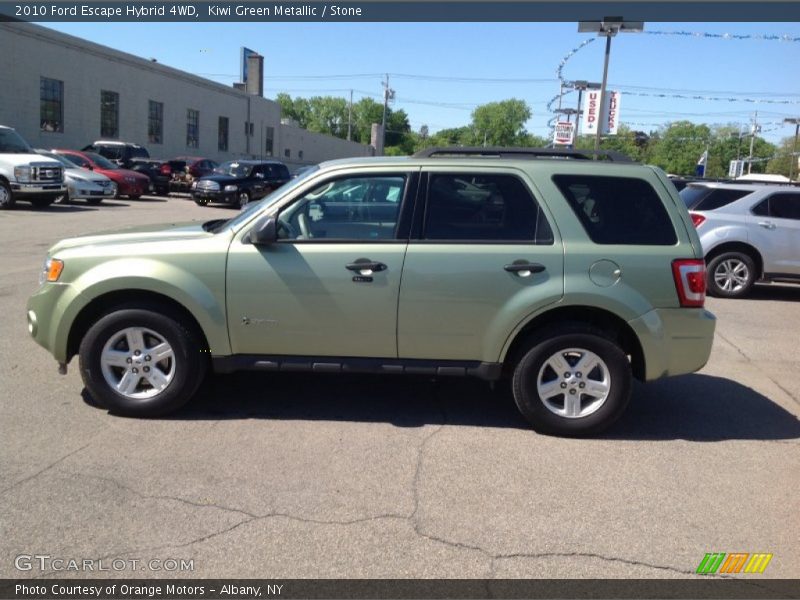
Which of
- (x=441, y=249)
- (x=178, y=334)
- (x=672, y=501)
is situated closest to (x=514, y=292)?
(x=441, y=249)

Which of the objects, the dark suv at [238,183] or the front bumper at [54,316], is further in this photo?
the dark suv at [238,183]

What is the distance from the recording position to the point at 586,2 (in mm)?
16250

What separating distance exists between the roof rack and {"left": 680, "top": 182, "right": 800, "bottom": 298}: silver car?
6.55m

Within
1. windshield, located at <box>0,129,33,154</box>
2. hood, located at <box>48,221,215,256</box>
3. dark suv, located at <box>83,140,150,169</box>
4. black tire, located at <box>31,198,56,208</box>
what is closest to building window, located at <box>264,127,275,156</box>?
dark suv, located at <box>83,140,150,169</box>

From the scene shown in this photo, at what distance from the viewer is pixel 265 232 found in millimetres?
4742

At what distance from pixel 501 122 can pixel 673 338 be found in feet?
333

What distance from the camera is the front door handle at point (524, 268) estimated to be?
4754 mm

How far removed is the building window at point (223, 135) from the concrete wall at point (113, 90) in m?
0.37

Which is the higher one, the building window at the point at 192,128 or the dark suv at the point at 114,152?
the building window at the point at 192,128

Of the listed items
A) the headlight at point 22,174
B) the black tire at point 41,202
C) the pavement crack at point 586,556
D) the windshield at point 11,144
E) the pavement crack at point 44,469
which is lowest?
the pavement crack at point 44,469

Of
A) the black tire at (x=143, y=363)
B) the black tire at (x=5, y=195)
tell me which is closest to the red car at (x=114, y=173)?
the black tire at (x=5, y=195)

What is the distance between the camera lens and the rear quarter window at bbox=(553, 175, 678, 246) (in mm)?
4871

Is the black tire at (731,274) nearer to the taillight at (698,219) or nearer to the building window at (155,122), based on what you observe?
the taillight at (698,219)

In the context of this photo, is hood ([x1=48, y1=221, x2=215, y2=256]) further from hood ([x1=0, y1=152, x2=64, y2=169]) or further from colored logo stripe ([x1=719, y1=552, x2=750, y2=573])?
hood ([x1=0, y1=152, x2=64, y2=169])
